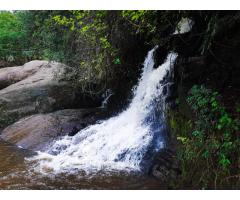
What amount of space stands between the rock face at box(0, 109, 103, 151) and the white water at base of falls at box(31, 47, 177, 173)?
294mm

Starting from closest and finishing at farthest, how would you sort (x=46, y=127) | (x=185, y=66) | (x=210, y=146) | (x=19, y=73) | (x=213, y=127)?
(x=210, y=146) → (x=213, y=127) → (x=185, y=66) → (x=46, y=127) → (x=19, y=73)

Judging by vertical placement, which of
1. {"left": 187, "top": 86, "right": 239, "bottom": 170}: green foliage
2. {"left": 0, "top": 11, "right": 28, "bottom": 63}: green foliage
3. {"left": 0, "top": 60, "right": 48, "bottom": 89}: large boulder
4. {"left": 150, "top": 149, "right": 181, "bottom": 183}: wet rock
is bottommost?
{"left": 150, "top": 149, "right": 181, "bottom": 183}: wet rock

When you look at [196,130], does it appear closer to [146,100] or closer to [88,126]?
[146,100]

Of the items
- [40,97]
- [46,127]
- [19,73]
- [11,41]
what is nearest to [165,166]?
[46,127]

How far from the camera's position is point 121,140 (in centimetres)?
548

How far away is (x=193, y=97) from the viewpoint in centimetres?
433

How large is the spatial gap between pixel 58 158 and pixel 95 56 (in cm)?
203

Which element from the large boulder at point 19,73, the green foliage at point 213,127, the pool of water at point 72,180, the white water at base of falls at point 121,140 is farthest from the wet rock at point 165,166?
the large boulder at point 19,73

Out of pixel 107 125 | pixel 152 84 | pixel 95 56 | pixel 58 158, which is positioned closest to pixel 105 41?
pixel 95 56

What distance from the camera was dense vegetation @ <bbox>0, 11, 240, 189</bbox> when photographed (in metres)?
3.94

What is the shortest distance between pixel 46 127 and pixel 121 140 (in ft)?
6.08

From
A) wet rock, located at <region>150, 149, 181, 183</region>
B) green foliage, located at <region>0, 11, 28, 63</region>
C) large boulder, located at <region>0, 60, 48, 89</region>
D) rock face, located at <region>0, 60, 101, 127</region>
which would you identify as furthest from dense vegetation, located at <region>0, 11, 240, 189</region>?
green foliage, located at <region>0, 11, 28, 63</region>

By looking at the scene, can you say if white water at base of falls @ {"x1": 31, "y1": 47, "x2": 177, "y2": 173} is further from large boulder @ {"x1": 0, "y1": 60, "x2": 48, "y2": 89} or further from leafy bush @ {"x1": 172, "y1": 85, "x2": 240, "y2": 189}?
large boulder @ {"x1": 0, "y1": 60, "x2": 48, "y2": 89}

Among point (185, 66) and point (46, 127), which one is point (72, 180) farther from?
point (46, 127)
